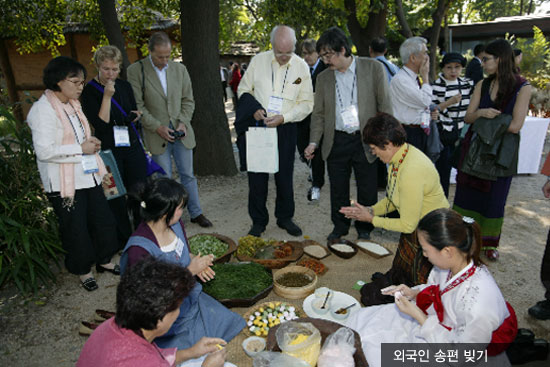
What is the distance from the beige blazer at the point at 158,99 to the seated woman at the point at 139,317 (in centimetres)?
282

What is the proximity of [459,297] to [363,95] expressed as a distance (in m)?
2.22

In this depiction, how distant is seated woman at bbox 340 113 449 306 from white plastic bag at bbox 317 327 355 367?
0.77 metres

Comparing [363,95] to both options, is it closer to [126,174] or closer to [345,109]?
[345,109]

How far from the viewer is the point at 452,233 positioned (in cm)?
184

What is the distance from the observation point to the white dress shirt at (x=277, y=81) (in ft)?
12.4

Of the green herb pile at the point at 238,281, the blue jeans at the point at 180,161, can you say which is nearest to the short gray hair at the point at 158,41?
the blue jeans at the point at 180,161

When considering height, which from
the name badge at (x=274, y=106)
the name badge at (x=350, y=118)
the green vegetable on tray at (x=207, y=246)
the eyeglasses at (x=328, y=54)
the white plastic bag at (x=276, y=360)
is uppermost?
the eyeglasses at (x=328, y=54)

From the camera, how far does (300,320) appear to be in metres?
2.26

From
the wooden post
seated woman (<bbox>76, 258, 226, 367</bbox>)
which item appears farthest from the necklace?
the wooden post

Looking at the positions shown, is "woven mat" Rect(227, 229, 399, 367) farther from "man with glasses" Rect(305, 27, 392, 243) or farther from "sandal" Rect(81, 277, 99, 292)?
"sandal" Rect(81, 277, 99, 292)

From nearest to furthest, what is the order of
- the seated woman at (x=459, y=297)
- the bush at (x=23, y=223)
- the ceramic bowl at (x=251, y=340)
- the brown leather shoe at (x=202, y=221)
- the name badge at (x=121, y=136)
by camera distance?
the seated woman at (x=459, y=297) → the ceramic bowl at (x=251, y=340) → the bush at (x=23, y=223) → the name badge at (x=121, y=136) → the brown leather shoe at (x=202, y=221)

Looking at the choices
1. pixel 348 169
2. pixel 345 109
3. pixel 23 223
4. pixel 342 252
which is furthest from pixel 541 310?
pixel 23 223

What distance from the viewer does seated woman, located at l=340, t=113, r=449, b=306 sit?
2.53 metres

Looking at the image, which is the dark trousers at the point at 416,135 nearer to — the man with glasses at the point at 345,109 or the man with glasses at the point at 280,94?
the man with glasses at the point at 345,109
